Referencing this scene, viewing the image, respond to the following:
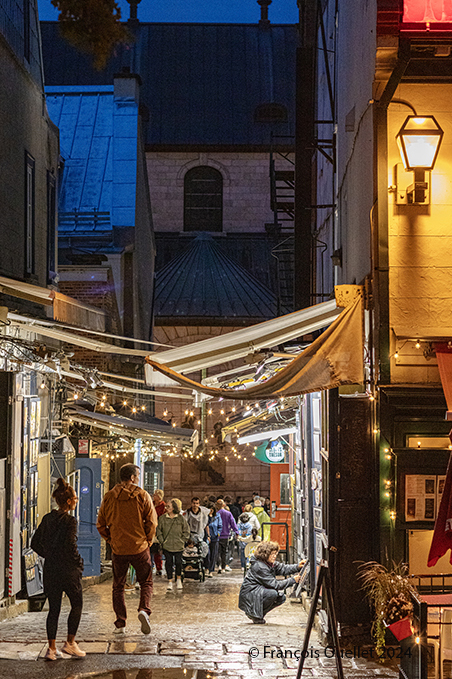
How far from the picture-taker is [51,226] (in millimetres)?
14516

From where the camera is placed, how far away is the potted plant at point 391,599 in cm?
651

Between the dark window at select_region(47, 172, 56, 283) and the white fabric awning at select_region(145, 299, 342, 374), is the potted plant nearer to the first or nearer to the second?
the white fabric awning at select_region(145, 299, 342, 374)

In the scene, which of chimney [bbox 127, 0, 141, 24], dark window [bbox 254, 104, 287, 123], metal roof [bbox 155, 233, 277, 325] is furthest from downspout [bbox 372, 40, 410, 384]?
chimney [bbox 127, 0, 141, 24]

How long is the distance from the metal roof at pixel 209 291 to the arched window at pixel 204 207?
1.65 meters

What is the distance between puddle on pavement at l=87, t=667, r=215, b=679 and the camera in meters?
6.80

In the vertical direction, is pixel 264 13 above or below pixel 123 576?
above

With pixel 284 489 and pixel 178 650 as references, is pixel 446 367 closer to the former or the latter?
pixel 178 650

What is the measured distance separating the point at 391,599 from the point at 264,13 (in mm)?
33733

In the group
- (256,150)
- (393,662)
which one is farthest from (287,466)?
(256,150)

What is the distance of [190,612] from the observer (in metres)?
10.6

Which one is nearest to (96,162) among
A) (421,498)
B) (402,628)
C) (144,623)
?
(144,623)

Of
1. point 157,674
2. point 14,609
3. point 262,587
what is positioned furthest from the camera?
point 14,609

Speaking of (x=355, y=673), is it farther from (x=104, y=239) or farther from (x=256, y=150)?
(x=256, y=150)

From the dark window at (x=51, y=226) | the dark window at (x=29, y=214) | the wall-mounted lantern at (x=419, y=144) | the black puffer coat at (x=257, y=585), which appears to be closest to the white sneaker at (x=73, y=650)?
the black puffer coat at (x=257, y=585)
